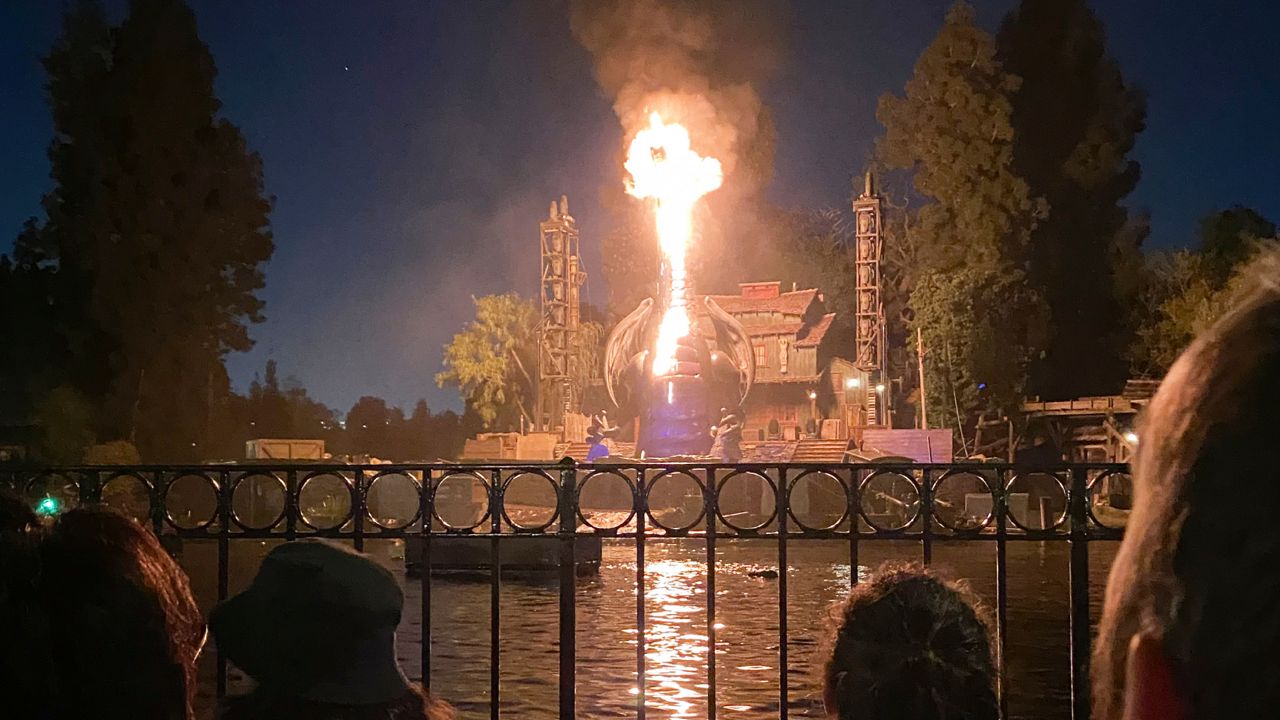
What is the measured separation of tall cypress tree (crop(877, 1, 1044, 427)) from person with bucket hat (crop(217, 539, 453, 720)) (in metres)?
42.0

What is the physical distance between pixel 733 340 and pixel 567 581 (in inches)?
1578

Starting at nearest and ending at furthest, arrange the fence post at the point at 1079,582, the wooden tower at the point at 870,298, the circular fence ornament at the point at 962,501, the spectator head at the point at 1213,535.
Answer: the spectator head at the point at 1213,535, the fence post at the point at 1079,582, the circular fence ornament at the point at 962,501, the wooden tower at the point at 870,298

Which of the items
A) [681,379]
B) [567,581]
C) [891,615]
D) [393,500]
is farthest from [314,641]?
[681,379]

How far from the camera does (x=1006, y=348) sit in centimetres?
4316

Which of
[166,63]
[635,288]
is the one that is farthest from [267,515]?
[635,288]

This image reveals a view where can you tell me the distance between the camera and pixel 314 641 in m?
2.27

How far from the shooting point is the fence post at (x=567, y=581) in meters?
5.36

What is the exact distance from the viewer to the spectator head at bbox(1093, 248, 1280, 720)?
1.00 m

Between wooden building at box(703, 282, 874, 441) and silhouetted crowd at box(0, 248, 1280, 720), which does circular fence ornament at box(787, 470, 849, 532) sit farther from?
Result: wooden building at box(703, 282, 874, 441)

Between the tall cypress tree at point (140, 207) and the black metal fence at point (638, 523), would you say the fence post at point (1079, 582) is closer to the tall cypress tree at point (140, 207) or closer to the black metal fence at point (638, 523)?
the black metal fence at point (638, 523)

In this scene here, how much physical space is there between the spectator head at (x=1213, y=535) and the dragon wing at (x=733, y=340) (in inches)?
1723

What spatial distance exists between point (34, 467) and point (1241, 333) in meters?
6.18

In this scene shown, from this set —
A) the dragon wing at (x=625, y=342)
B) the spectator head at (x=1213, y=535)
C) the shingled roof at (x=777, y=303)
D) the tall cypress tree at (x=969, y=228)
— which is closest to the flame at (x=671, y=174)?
the dragon wing at (x=625, y=342)

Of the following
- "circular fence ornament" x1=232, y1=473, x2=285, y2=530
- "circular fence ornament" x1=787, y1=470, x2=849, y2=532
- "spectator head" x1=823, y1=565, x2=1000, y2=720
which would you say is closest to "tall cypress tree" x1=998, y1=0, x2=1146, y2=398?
"circular fence ornament" x1=787, y1=470, x2=849, y2=532
